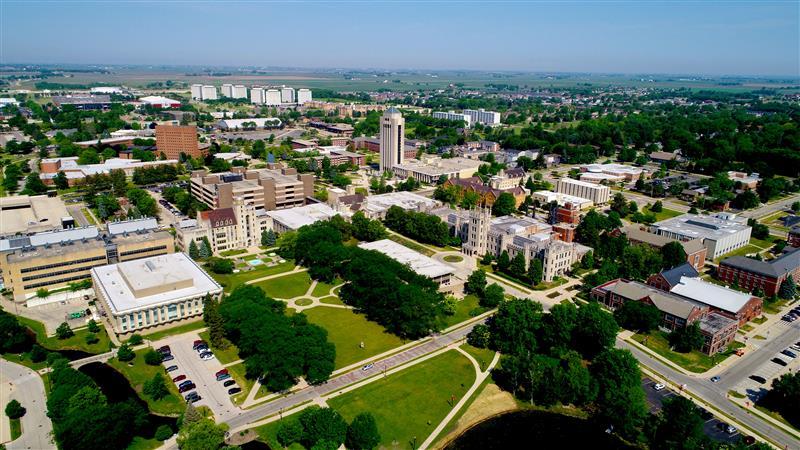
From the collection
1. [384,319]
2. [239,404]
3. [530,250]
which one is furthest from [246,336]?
[530,250]

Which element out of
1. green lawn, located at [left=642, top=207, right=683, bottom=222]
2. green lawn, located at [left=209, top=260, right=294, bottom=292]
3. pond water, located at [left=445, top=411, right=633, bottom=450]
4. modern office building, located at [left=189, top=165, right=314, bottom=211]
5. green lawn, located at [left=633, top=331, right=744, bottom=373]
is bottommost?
pond water, located at [left=445, top=411, right=633, bottom=450]

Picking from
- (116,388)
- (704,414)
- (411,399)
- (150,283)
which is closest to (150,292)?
(150,283)

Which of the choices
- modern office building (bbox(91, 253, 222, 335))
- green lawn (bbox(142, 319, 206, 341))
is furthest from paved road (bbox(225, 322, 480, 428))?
modern office building (bbox(91, 253, 222, 335))

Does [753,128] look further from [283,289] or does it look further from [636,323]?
[283,289]

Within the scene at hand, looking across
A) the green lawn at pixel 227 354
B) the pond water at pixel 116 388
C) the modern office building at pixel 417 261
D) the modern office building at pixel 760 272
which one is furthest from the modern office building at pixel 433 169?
the pond water at pixel 116 388

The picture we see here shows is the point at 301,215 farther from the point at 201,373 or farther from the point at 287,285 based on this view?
the point at 201,373

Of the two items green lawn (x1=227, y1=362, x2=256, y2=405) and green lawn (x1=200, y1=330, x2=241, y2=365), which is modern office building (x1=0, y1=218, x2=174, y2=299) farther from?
green lawn (x1=227, y1=362, x2=256, y2=405)
